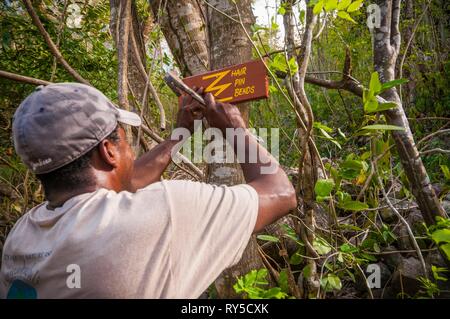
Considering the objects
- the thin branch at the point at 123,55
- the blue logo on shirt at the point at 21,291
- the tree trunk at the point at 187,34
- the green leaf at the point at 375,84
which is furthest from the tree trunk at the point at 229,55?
the blue logo on shirt at the point at 21,291

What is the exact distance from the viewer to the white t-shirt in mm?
851

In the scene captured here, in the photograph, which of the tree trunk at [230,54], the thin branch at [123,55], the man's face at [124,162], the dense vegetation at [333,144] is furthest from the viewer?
Answer: the thin branch at [123,55]

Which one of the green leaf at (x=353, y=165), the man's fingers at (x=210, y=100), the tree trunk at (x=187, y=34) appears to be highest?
the tree trunk at (x=187, y=34)

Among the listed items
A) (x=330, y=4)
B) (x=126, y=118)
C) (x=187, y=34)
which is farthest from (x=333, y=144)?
(x=126, y=118)

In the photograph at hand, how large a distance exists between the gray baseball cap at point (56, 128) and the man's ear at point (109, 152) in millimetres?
20

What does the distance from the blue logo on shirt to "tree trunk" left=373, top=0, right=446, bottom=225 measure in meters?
1.62

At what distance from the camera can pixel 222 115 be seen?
4.06ft

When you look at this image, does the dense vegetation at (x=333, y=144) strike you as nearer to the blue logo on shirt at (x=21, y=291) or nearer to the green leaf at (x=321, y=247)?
the green leaf at (x=321, y=247)

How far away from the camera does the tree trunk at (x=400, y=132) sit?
1805mm

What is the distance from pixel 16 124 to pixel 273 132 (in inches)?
42.3

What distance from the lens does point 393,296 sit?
213 centimetres

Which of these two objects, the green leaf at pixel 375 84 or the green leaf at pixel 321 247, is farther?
the green leaf at pixel 321 247

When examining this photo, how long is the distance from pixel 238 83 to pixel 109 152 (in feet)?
1.57

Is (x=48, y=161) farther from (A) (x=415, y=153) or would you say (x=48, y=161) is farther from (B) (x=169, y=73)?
(A) (x=415, y=153)
